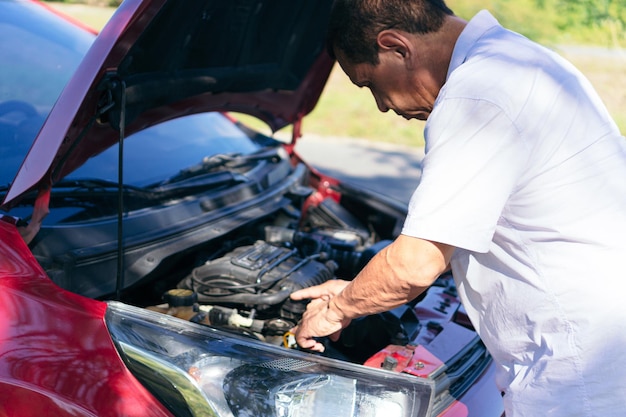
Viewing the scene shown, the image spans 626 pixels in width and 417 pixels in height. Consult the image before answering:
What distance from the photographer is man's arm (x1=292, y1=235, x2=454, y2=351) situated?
4.99 feet

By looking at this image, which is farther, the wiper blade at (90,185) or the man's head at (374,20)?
the wiper blade at (90,185)

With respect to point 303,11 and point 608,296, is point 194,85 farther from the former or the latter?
point 608,296

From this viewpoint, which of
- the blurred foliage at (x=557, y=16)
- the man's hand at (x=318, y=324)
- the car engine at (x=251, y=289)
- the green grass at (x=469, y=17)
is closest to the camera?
the man's hand at (x=318, y=324)

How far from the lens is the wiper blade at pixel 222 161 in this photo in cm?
263

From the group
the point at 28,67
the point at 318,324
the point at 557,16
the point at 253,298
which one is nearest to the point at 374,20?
the point at 318,324

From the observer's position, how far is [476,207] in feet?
4.74

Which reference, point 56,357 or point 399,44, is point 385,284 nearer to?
point 399,44

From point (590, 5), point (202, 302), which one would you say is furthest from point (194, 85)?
point (590, 5)

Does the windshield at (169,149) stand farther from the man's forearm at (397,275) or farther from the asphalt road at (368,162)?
the asphalt road at (368,162)

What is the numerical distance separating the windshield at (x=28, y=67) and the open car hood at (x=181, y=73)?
25 cm

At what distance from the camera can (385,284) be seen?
158cm

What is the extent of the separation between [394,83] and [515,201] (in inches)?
17.0

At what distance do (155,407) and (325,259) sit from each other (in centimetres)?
123

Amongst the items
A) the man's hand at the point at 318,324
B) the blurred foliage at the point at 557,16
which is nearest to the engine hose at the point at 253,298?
the man's hand at the point at 318,324
